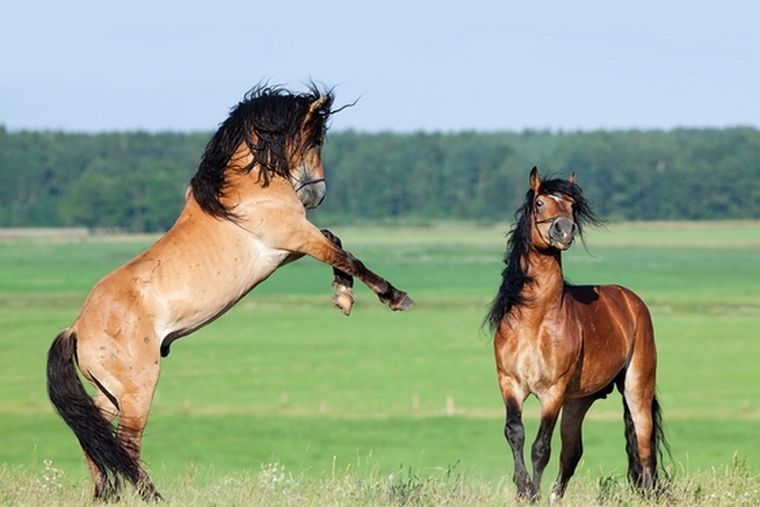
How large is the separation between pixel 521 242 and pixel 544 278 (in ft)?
0.84

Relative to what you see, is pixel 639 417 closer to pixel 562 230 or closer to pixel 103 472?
pixel 562 230

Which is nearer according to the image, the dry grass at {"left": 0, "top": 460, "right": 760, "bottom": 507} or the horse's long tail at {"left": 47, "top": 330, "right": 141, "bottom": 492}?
the horse's long tail at {"left": 47, "top": 330, "right": 141, "bottom": 492}

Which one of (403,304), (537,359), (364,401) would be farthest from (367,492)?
(364,401)

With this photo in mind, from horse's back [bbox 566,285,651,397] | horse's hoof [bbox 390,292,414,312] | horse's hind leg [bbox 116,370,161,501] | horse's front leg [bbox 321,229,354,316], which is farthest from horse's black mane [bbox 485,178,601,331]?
horse's hind leg [bbox 116,370,161,501]

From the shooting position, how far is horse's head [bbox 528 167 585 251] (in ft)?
26.8

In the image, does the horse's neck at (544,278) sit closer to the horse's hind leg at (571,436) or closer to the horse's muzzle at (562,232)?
the horse's muzzle at (562,232)

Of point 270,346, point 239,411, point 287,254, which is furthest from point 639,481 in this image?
point 270,346

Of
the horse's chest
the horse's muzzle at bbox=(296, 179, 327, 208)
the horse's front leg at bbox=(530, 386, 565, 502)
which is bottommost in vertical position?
the horse's front leg at bbox=(530, 386, 565, 502)

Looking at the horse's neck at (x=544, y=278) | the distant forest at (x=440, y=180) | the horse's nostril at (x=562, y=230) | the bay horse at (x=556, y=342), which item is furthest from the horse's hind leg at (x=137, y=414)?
the distant forest at (x=440, y=180)

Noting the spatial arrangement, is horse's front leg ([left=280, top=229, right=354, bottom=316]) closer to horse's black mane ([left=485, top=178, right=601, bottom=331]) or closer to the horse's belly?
the horse's belly

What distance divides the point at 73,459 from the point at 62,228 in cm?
15490

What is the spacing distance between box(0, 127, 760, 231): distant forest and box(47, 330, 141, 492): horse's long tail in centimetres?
14697

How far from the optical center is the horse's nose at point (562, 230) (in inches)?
320

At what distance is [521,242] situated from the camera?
27.7 feet
